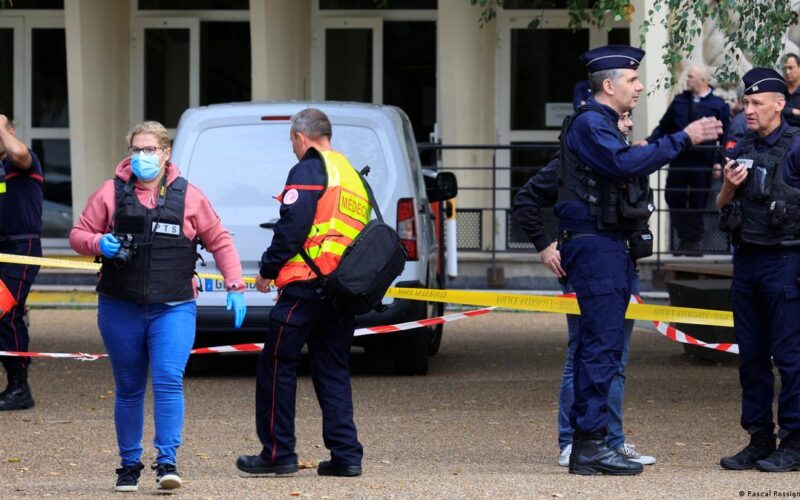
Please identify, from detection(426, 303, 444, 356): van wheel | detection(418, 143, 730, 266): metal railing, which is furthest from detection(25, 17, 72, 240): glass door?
detection(426, 303, 444, 356): van wheel

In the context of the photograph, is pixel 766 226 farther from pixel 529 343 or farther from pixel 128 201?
pixel 529 343

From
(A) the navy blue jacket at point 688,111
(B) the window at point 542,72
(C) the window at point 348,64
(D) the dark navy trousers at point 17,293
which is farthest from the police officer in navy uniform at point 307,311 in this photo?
(C) the window at point 348,64

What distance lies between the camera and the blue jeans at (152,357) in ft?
21.8

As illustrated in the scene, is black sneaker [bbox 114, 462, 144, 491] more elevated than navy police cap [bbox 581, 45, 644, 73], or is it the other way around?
navy police cap [bbox 581, 45, 644, 73]

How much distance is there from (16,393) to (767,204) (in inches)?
193

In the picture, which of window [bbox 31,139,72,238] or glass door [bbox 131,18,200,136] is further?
glass door [bbox 131,18,200,136]

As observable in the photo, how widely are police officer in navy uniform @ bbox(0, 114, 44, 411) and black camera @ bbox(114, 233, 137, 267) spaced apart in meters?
3.00

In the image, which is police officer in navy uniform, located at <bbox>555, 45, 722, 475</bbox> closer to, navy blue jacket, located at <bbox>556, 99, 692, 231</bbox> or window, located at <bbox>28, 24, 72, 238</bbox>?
navy blue jacket, located at <bbox>556, 99, 692, 231</bbox>

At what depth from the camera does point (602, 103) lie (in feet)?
22.6

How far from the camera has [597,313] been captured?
6.78 meters

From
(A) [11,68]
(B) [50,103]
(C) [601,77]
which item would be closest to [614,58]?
(C) [601,77]

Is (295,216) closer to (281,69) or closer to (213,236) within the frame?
(213,236)

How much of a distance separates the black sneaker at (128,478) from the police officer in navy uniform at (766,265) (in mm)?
2751

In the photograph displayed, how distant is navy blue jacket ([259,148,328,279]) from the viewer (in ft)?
22.6
